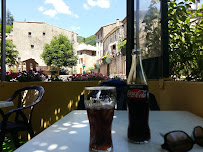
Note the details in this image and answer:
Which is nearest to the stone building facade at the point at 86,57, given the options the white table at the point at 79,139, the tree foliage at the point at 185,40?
the tree foliage at the point at 185,40

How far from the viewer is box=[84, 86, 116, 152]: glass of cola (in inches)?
21.6

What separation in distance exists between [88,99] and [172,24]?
1.88 meters

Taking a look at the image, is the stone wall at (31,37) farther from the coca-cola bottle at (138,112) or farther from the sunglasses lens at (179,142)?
the sunglasses lens at (179,142)

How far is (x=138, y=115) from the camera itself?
0.62 metres

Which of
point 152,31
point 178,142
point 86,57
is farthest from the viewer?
point 86,57

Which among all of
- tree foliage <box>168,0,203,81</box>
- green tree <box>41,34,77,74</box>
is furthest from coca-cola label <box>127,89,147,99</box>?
green tree <box>41,34,77,74</box>

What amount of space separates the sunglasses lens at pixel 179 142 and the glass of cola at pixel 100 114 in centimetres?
19

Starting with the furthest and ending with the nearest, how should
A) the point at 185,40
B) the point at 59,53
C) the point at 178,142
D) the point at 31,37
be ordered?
the point at 31,37 < the point at 59,53 < the point at 185,40 < the point at 178,142

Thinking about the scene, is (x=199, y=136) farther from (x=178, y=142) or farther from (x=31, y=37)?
(x=31, y=37)

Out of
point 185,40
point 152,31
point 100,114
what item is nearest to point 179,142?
point 100,114

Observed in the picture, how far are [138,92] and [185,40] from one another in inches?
57.0

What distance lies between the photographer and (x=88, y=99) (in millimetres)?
578

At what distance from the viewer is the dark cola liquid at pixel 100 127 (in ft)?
1.79

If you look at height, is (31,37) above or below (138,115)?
above
